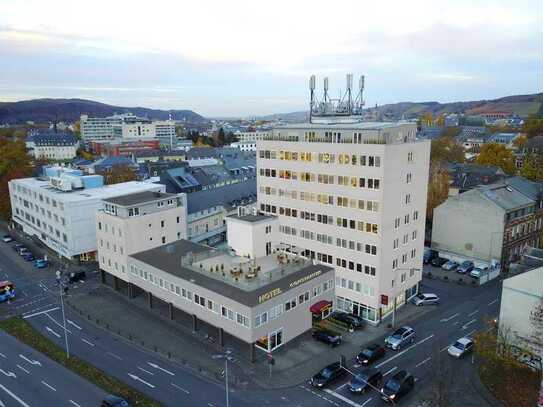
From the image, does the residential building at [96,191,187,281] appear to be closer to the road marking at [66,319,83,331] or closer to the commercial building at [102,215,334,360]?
the commercial building at [102,215,334,360]

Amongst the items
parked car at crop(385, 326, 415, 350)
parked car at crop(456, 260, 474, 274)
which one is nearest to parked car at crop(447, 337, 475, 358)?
parked car at crop(385, 326, 415, 350)

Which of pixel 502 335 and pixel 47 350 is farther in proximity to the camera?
pixel 47 350

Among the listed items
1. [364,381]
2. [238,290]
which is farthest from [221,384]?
[364,381]

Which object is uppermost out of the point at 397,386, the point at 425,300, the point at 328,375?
the point at 397,386

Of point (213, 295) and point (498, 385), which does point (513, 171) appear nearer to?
point (498, 385)

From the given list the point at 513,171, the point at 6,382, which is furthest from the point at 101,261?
the point at 513,171

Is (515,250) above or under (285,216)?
under

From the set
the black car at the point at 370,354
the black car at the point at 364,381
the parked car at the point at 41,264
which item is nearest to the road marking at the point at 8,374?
the parked car at the point at 41,264

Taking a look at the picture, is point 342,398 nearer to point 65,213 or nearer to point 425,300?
point 425,300
